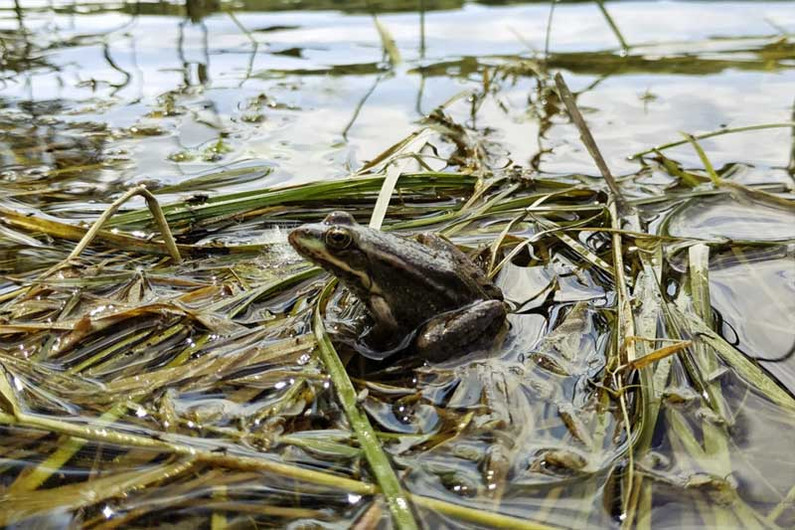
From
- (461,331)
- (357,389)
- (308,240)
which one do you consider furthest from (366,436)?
(308,240)

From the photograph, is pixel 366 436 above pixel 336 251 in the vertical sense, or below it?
below

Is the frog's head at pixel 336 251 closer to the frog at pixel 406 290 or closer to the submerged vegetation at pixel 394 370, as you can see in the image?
the frog at pixel 406 290

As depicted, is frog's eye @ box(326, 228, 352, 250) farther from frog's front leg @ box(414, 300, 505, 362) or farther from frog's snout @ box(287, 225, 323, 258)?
frog's front leg @ box(414, 300, 505, 362)

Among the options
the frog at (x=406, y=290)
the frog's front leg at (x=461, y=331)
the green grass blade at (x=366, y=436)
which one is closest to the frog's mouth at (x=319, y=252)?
the frog at (x=406, y=290)

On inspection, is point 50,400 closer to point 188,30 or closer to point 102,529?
point 102,529

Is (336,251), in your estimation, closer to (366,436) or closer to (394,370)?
(394,370)
